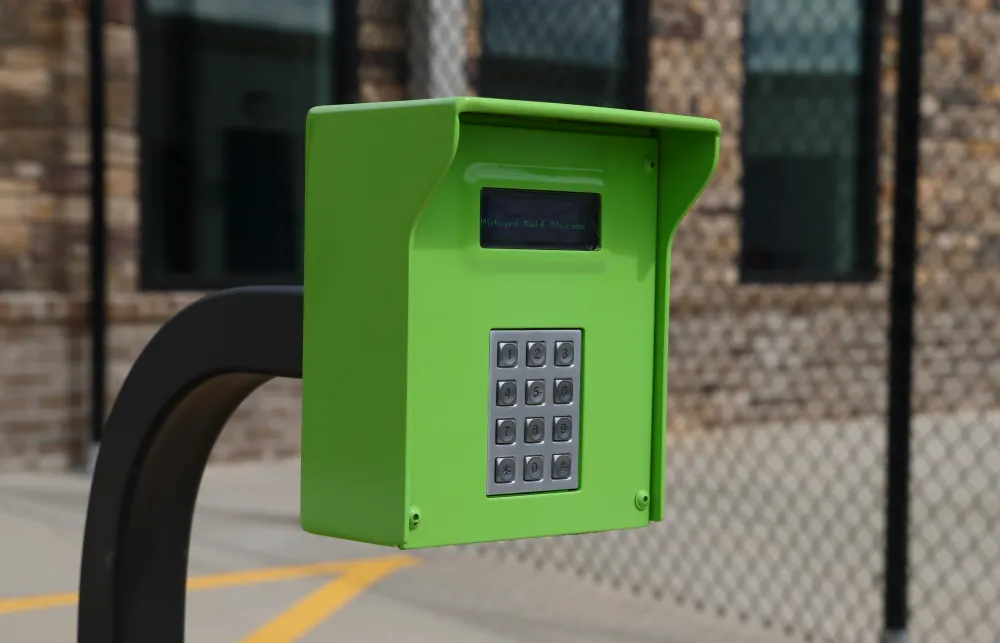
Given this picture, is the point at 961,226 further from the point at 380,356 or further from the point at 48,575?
the point at 380,356

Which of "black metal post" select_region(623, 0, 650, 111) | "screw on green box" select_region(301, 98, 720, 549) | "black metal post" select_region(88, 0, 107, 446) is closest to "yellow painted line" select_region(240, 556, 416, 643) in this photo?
"black metal post" select_region(88, 0, 107, 446)

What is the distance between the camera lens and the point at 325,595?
4.91 metres

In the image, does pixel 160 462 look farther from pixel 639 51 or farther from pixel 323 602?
pixel 639 51

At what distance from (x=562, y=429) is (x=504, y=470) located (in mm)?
118

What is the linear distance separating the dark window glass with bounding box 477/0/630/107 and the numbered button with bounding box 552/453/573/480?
21.2 feet

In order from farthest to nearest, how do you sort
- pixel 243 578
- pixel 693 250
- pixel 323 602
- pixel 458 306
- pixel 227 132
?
1. pixel 693 250
2. pixel 227 132
3. pixel 243 578
4. pixel 323 602
5. pixel 458 306

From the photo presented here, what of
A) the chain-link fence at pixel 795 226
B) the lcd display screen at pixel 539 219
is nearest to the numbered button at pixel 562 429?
the lcd display screen at pixel 539 219

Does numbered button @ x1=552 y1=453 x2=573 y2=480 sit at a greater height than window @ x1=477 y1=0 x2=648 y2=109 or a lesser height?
lesser

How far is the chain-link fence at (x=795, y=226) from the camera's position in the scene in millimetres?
7617

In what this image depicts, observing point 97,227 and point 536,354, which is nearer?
point 536,354

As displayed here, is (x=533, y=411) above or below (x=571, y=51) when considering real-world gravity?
below

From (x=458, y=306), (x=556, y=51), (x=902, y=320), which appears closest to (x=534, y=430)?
(x=458, y=306)

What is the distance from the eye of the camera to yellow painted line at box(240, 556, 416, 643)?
4426 millimetres

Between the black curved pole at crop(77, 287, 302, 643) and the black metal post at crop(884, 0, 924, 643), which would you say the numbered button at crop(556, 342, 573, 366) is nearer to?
the black curved pole at crop(77, 287, 302, 643)
